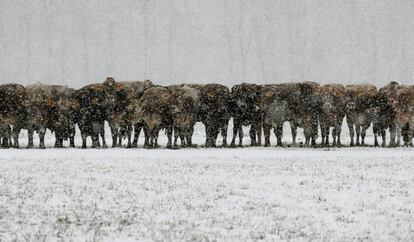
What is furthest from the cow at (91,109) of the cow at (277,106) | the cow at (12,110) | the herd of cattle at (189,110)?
the cow at (277,106)

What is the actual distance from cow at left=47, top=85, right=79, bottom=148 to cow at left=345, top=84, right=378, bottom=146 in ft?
51.6

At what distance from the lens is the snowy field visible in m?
13.3

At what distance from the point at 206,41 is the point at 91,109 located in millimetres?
95617

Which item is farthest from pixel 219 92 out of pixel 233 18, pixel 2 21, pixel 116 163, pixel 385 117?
pixel 2 21

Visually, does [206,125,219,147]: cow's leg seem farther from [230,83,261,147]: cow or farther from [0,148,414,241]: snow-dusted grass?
[0,148,414,241]: snow-dusted grass

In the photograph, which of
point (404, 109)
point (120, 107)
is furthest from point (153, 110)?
point (404, 109)

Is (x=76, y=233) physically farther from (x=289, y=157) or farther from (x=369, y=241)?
(x=289, y=157)

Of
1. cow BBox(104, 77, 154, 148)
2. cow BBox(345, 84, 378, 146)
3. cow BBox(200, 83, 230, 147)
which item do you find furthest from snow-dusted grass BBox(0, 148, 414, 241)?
cow BBox(345, 84, 378, 146)

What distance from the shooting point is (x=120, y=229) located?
43.8 ft

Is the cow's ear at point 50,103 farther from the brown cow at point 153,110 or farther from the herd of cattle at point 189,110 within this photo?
the brown cow at point 153,110

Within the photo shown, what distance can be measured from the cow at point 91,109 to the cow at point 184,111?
386 cm

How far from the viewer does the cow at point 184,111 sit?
36438 millimetres

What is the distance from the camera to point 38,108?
35938 mm

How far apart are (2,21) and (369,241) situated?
129m
